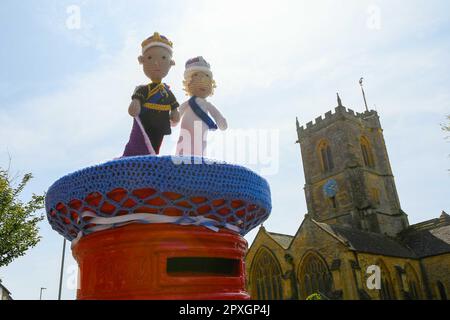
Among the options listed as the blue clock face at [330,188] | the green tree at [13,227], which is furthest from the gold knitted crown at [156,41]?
the blue clock face at [330,188]

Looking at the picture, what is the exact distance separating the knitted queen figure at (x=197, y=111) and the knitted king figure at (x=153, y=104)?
13cm

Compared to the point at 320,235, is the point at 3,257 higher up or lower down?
lower down

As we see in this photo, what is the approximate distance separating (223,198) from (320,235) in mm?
25474

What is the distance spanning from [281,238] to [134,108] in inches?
1170

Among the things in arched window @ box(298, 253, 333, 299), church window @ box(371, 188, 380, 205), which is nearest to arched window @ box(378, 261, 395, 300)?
arched window @ box(298, 253, 333, 299)

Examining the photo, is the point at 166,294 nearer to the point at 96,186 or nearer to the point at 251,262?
the point at 96,186

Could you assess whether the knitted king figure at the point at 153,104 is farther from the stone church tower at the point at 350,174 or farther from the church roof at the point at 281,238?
the stone church tower at the point at 350,174

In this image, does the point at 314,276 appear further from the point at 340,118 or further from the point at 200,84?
the point at 200,84

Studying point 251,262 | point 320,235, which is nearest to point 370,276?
point 320,235

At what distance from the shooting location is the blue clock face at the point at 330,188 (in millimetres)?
35844

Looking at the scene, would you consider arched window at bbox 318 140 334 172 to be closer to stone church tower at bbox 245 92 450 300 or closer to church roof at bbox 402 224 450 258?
stone church tower at bbox 245 92 450 300

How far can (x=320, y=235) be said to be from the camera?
87.1 ft

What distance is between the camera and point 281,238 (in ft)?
103
